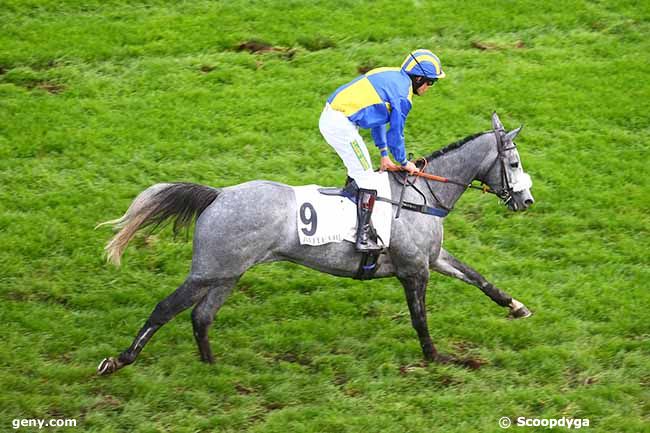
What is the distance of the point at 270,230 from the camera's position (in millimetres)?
7125

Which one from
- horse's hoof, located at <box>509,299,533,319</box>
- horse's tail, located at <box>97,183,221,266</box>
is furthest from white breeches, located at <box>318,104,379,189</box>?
horse's hoof, located at <box>509,299,533,319</box>

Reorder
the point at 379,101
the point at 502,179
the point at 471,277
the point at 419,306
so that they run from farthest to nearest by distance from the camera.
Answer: the point at 471,277 < the point at 502,179 < the point at 419,306 < the point at 379,101

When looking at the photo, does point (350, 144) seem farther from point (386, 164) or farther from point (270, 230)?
point (270, 230)

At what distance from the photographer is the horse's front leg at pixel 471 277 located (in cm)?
799

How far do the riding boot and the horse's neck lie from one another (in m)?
0.66

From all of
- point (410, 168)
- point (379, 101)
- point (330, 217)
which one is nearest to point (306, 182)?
point (410, 168)

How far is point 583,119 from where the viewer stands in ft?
37.5

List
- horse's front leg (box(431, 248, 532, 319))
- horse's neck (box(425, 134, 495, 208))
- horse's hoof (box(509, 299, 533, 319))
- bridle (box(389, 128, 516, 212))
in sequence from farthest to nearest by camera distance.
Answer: horse's hoof (box(509, 299, 533, 319)) → horse's front leg (box(431, 248, 532, 319)) → horse's neck (box(425, 134, 495, 208)) → bridle (box(389, 128, 516, 212))

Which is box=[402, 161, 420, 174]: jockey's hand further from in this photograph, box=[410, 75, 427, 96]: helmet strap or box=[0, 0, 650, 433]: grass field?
box=[0, 0, 650, 433]: grass field

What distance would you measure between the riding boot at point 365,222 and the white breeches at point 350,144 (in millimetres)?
80

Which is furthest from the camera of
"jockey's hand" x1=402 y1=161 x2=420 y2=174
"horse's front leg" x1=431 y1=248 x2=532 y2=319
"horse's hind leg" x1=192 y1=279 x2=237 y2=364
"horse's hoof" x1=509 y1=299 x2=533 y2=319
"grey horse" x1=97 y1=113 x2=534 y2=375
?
"horse's hoof" x1=509 y1=299 x2=533 y2=319

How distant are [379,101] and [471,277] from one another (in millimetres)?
1937

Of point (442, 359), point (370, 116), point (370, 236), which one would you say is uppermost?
point (370, 116)

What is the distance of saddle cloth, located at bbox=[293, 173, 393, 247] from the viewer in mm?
7176
